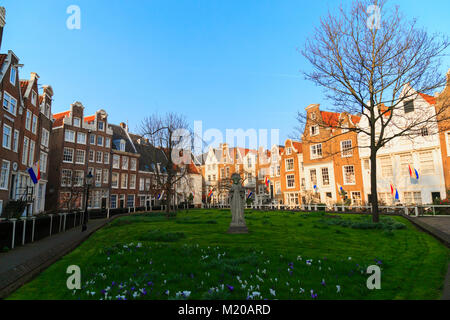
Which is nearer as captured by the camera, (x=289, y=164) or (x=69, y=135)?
(x=69, y=135)

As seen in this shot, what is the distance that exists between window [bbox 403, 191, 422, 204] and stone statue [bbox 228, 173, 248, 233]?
27.4 meters

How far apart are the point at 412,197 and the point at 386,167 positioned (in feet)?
15.5

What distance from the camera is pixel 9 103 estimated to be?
2595 cm

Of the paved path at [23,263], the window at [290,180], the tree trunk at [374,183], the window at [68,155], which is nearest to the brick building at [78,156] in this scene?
the window at [68,155]

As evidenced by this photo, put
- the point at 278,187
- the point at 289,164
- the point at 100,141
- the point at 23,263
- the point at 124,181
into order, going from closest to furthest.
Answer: the point at 23,263
the point at 100,141
the point at 289,164
the point at 278,187
the point at 124,181

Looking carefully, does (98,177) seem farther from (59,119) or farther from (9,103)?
(9,103)

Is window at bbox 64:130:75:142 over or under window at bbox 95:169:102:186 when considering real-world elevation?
over

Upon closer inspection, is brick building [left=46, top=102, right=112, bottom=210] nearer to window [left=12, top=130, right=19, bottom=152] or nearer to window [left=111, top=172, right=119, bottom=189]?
window [left=111, top=172, right=119, bottom=189]

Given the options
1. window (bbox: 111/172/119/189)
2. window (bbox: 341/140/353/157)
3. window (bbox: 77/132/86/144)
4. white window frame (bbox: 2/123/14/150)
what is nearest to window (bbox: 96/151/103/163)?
window (bbox: 77/132/86/144)

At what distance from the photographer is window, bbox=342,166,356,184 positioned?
38787 millimetres

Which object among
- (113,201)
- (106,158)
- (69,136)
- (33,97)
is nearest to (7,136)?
(33,97)

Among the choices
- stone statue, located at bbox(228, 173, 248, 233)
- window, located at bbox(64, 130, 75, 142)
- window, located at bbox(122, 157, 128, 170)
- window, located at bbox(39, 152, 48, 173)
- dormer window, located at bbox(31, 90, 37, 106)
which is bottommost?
stone statue, located at bbox(228, 173, 248, 233)
